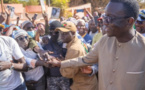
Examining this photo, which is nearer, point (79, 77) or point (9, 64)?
point (9, 64)

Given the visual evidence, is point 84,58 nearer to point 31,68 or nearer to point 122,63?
point 122,63

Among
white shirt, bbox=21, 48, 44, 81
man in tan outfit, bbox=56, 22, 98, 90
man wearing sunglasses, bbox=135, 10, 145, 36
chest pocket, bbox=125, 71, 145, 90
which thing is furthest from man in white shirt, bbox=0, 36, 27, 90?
man wearing sunglasses, bbox=135, 10, 145, 36

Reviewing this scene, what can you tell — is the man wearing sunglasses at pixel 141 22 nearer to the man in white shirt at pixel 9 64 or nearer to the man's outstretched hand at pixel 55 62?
the man's outstretched hand at pixel 55 62

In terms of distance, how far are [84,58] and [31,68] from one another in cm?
116

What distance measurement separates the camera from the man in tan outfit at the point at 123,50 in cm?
171

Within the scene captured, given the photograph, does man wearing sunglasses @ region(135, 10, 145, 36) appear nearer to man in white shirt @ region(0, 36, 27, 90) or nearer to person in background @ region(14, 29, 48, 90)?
person in background @ region(14, 29, 48, 90)

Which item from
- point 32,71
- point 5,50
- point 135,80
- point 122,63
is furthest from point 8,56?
point 135,80

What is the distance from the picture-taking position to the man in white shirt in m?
2.58

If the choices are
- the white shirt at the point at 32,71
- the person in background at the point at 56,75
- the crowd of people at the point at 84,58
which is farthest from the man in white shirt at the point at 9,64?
the person in background at the point at 56,75

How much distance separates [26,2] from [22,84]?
1293 inches

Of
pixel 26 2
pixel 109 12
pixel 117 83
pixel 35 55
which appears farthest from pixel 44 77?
pixel 26 2

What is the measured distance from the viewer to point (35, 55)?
10.5ft

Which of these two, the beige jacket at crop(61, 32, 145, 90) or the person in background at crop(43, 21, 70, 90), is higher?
the beige jacket at crop(61, 32, 145, 90)

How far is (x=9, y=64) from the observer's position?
257cm
